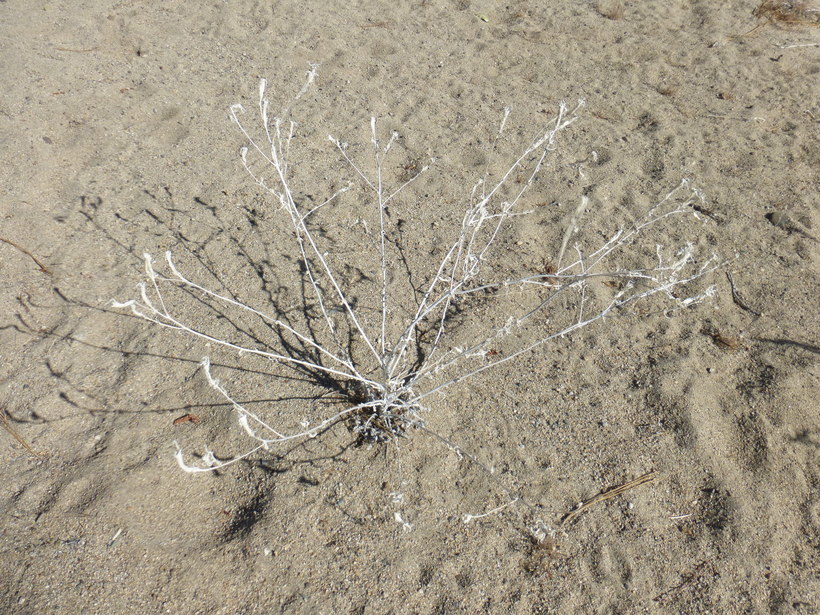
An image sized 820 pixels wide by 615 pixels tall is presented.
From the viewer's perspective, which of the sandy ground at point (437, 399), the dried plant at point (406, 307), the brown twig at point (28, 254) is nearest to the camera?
the sandy ground at point (437, 399)

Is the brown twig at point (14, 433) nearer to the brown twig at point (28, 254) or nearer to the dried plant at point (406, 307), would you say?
the dried plant at point (406, 307)

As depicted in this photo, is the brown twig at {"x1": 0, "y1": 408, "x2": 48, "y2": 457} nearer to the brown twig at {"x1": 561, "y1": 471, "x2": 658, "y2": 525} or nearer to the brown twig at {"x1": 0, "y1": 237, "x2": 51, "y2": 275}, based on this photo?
the brown twig at {"x1": 0, "y1": 237, "x2": 51, "y2": 275}

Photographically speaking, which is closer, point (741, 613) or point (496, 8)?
point (741, 613)

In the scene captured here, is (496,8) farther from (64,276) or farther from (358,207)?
(64,276)

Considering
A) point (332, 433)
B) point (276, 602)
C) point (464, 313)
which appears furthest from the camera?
point (464, 313)

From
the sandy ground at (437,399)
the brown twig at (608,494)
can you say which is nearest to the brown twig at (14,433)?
the sandy ground at (437,399)

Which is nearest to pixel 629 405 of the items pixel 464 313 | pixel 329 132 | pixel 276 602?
pixel 464 313
